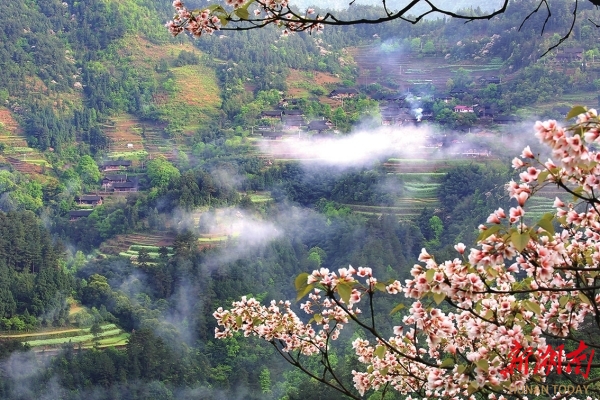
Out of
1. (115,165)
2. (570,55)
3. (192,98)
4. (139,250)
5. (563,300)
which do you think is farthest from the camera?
(192,98)

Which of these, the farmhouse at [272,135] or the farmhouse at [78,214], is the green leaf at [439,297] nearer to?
the farmhouse at [78,214]

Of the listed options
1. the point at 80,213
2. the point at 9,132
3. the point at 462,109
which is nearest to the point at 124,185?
the point at 80,213

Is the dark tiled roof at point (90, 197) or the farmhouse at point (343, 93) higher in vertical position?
the farmhouse at point (343, 93)

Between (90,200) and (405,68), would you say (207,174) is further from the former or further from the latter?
(405,68)

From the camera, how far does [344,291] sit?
1369mm

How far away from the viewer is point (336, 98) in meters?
19.1

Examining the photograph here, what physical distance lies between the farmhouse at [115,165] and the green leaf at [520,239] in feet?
A: 55.7

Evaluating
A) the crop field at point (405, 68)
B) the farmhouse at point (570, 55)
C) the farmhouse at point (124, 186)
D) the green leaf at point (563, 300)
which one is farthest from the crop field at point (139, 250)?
the green leaf at point (563, 300)

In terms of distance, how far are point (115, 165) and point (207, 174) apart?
122 inches

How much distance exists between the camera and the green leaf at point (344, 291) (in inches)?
53.0

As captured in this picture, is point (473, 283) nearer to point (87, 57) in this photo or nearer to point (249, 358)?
point (249, 358)

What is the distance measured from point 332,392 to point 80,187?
10.7 m

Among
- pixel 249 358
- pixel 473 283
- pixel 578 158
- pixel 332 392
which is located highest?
pixel 578 158

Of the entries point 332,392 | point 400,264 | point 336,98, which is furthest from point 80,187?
point 332,392
